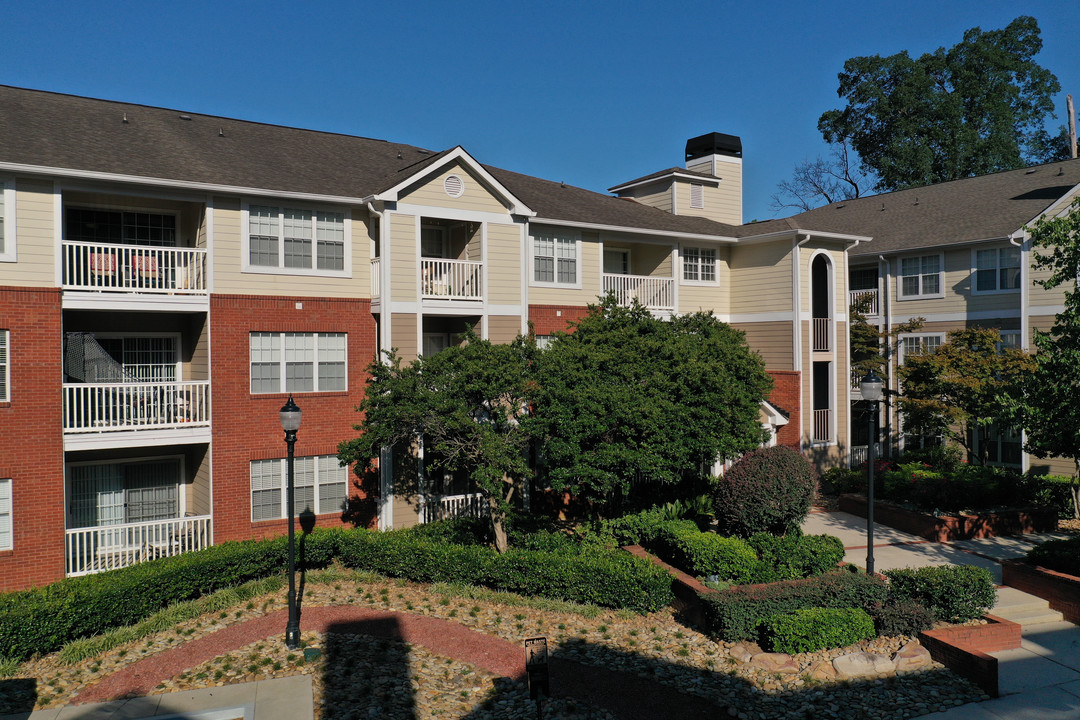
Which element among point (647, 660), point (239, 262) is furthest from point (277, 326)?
point (647, 660)

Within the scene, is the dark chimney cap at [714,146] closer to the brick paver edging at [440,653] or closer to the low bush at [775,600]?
the low bush at [775,600]

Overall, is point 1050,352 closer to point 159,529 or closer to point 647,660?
point 647,660

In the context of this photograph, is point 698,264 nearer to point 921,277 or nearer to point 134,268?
point 921,277

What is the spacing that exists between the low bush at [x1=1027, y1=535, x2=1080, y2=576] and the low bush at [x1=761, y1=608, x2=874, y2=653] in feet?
15.7

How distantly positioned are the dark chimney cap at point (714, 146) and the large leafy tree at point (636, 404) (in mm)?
14303

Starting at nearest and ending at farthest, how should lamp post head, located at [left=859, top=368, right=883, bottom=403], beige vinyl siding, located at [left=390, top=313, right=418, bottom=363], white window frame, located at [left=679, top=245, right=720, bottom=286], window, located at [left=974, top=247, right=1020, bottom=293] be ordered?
lamp post head, located at [left=859, top=368, right=883, bottom=403], beige vinyl siding, located at [left=390, top=313, right=418, bottom=363], white window frame, located at [left=679, top=245, right=720, bottom=286], window, located at [left=974, top=247, right=1020, bottom=293]

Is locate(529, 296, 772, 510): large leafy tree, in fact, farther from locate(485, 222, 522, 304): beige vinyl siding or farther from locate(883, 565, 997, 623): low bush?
locate(883, 565, 997, 623): low bush

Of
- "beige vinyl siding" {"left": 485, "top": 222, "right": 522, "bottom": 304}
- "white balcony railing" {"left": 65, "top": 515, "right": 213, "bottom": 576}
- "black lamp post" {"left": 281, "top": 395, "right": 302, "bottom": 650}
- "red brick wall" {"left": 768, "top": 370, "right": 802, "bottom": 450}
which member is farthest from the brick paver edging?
"red brick wall" {"left": 768, "top": 370, "right": 802, "bottom": 450}

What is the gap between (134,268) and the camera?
1725 centimetres

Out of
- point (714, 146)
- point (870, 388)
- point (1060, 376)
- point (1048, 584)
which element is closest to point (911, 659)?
point (1048, 584)

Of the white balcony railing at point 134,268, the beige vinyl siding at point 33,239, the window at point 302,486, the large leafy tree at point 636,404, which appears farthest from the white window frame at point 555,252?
the beige vinyl siding at point 33,239

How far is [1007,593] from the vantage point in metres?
15.0

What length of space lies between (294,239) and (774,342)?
15.2 metres

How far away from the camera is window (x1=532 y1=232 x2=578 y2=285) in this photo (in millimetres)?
21938
